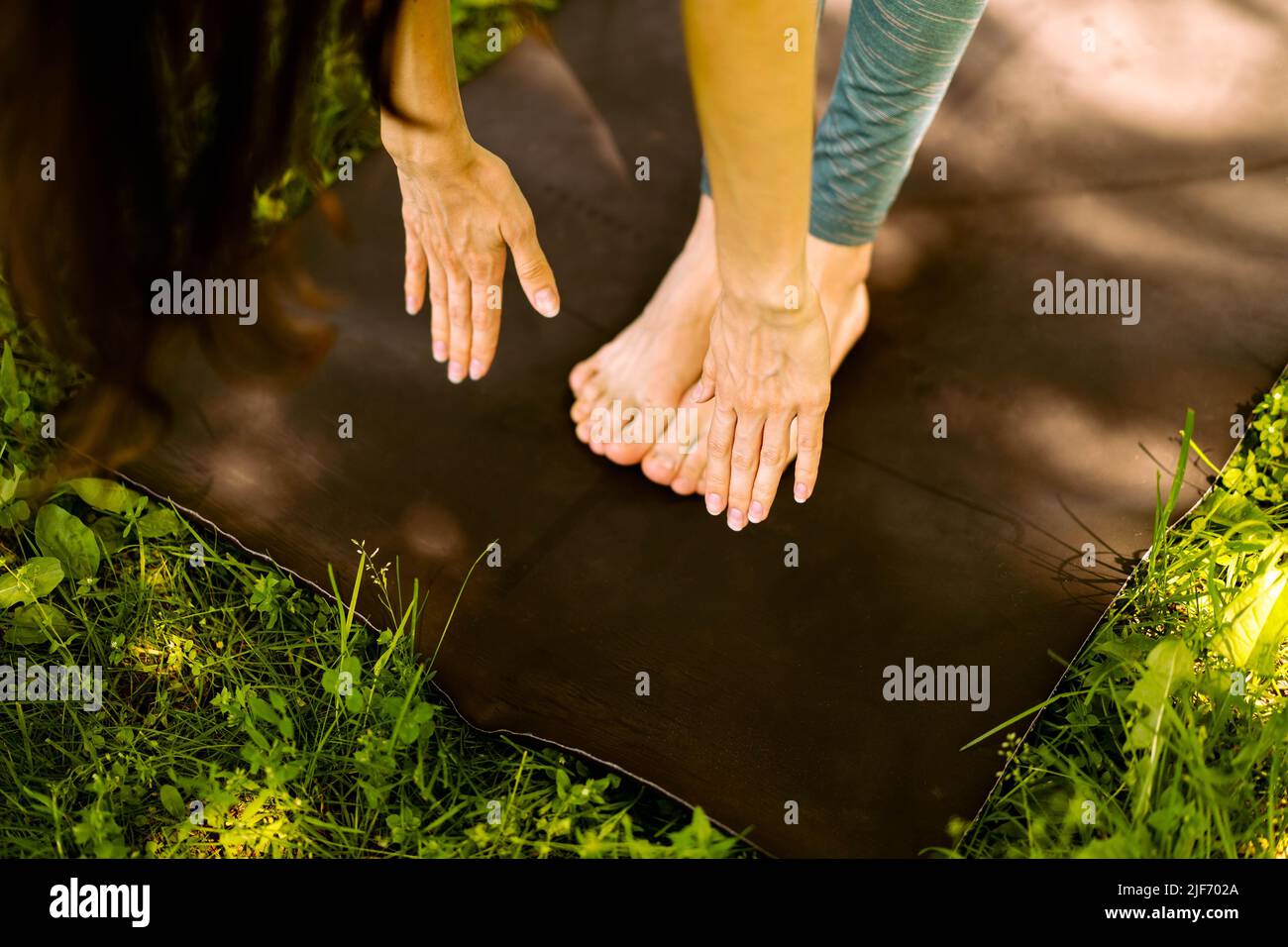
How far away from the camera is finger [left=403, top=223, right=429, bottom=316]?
141 cm

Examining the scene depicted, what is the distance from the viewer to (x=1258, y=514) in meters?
1.50

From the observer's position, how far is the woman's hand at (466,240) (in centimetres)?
122

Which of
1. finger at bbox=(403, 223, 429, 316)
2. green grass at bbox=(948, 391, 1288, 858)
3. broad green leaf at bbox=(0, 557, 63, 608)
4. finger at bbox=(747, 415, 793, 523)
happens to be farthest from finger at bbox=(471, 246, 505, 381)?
green grass at bbox=(948, 391, 1288, 858)

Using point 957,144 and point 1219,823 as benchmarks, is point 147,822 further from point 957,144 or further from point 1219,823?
point 957,144

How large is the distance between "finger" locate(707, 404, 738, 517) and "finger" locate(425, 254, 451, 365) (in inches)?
17.1

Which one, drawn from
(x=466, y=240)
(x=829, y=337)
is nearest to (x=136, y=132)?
(x=466, y=240)

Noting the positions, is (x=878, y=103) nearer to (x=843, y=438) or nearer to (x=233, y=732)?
(x=843, y=438)

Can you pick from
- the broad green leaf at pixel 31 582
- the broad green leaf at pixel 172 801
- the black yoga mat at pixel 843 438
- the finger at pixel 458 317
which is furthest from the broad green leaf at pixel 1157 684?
the broad green leaf at pixel 31 582

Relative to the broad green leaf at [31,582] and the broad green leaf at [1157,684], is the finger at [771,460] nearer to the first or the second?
the broad green leaf at [1157,684]

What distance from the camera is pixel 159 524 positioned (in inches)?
60.8

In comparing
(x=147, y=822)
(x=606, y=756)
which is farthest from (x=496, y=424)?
(x=147, y=822)

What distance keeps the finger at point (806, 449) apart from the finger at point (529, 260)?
1.19 ft

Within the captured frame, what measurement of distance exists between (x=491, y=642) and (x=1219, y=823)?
98 centimetres

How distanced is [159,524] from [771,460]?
0.95m
